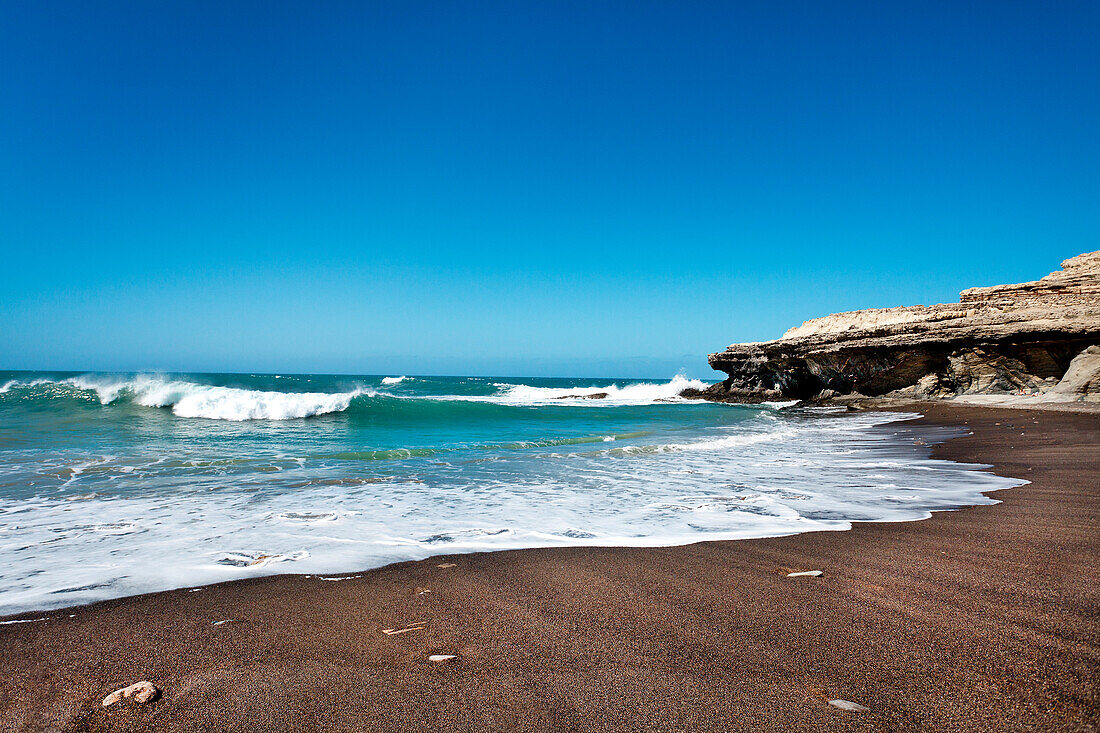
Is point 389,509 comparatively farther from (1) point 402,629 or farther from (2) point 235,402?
(2) point 235,402

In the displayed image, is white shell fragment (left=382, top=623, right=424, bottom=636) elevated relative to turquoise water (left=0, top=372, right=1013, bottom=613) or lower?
elevated

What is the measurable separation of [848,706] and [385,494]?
17.9 ft

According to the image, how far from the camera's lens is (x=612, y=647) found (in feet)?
6.88

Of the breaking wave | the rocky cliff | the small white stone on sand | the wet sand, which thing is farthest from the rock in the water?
the rocky cliff

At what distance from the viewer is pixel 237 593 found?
9.40 ft

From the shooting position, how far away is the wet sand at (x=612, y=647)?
166cm

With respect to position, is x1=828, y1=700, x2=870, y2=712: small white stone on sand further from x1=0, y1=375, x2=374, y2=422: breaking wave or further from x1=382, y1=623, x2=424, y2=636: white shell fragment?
x1=0, y1=375, x2=374, y2=422: breaking wave

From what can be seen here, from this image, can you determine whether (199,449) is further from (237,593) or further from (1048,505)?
(1048,505)

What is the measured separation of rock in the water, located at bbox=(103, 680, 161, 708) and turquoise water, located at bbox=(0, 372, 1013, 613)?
134 centimetres

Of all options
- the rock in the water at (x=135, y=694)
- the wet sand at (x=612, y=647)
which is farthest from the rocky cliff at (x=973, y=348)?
the rock in the water at (x=135, y=694)

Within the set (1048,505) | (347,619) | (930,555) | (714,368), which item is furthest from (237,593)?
(714,368)

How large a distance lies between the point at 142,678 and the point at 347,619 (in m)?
0.76

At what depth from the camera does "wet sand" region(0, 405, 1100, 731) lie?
1.66 m

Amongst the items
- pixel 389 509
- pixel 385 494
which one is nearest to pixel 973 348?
pixel 385 494
